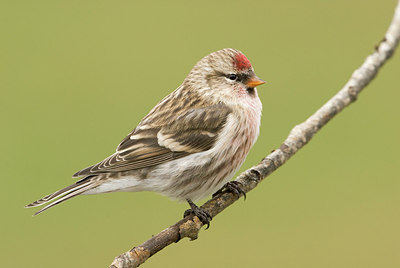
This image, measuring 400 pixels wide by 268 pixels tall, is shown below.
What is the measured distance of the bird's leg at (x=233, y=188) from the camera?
3.56 m

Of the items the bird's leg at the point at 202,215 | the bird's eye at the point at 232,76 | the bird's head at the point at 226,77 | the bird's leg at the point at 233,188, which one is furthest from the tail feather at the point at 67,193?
the bird's eye at the point at 232,76

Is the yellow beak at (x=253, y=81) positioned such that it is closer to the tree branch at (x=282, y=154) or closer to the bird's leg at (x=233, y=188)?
the tree branch at (x=282, y=154)

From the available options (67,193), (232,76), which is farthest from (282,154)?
(67,193)

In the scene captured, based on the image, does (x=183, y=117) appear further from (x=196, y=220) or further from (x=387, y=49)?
(x=387, y=49)

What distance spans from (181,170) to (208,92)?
0.55 m

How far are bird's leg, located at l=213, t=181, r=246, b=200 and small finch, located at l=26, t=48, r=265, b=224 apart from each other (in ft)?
0.05

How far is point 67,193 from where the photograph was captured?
3275mm

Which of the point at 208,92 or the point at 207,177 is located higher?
the point at 208,92

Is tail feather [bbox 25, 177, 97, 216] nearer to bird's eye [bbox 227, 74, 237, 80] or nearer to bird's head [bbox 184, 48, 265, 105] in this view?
bird's head [bbox 184, 48, 265, 105]

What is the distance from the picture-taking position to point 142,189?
3607mm

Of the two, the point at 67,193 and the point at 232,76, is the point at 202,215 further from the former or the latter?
the point at 232,76

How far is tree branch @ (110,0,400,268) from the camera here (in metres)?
2.74

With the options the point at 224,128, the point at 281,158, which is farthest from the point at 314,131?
the point at 224,128

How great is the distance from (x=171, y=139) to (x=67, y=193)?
2.35ft
